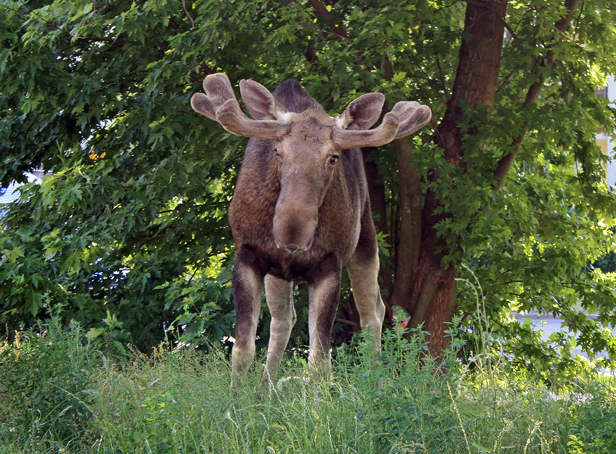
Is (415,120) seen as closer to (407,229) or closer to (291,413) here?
(291,413)

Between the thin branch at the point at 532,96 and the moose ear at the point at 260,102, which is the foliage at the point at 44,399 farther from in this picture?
the thin branch at the point at 532,96

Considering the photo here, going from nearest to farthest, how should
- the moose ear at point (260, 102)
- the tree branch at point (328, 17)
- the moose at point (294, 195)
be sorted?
the moose at point (294, 195), the moose ear at point (260, 102), the tree branch at point (328, 17)

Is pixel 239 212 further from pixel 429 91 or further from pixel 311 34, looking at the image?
pixel 429 91

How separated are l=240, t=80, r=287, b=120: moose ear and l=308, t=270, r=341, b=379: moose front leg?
3.28 feet

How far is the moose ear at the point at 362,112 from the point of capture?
3.97 meters

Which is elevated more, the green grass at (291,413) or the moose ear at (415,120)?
the moose ear at (415,120)

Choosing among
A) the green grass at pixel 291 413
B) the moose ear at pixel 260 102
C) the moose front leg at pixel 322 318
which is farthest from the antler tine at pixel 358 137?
the green grass at pixel 291 413

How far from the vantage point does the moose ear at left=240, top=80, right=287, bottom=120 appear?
4.08 meters

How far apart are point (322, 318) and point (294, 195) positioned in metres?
0.88

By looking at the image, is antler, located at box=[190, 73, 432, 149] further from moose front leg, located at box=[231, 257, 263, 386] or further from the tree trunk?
the tree trunk

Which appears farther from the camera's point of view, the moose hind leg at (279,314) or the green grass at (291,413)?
the moose hind leg at (279,314)

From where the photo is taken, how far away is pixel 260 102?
412 cm

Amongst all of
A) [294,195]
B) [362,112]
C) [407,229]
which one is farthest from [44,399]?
[407,229]

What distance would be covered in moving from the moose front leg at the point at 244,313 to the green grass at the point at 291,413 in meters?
0.15
